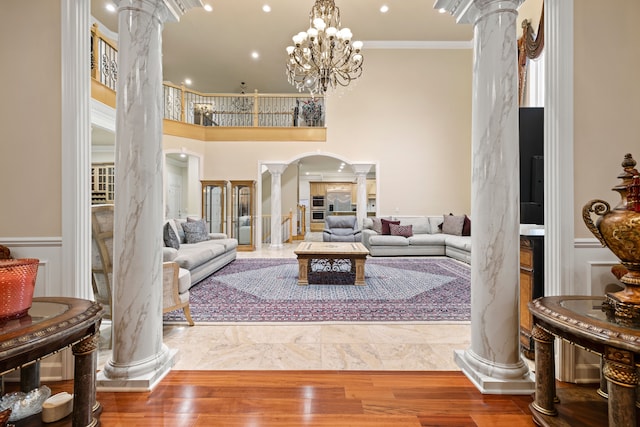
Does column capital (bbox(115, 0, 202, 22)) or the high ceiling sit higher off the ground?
the high ceiling

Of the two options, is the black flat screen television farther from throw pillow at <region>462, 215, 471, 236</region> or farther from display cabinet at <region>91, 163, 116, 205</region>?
display cabinet at <region>91, 163, 116, 205</region>

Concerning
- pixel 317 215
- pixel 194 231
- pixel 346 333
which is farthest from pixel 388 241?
pixel 317 215

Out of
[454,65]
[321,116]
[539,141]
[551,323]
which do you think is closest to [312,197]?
[321,116]

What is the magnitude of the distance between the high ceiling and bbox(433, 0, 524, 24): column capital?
5346 mm

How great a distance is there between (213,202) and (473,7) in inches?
299

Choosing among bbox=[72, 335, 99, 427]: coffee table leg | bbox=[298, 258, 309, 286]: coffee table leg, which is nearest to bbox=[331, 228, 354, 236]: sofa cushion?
bbox=[298, 258, 309, 286]: coffee table leg

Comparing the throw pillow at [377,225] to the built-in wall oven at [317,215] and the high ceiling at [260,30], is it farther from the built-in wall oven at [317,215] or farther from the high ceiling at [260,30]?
the built-in wall oven at [317,215]

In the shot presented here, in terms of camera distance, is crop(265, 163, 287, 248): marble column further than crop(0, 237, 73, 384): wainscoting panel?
Yes

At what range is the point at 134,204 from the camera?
1892 mm

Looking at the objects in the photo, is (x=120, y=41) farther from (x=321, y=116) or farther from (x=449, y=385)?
(x=321, y=116)

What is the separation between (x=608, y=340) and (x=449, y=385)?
1005 millimetres

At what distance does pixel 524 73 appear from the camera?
5.55m

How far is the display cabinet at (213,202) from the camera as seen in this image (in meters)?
8.40

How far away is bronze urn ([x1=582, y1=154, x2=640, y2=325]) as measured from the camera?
4.26 ft
